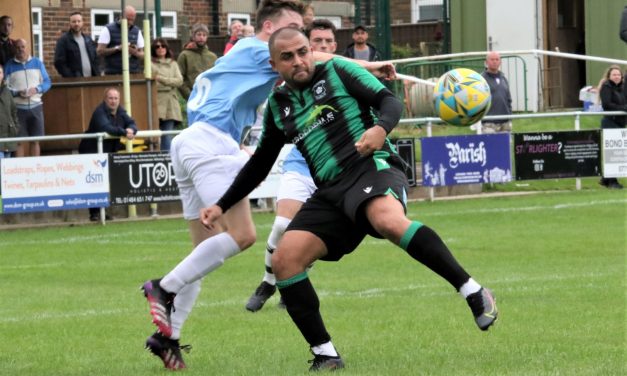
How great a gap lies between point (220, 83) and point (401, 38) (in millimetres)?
27475

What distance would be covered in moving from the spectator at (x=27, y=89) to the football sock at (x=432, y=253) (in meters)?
12.7

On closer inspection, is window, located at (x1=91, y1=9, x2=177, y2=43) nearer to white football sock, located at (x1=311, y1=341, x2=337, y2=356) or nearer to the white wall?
the white wall

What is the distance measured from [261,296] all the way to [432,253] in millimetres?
3843

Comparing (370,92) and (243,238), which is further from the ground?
→ (370,92)

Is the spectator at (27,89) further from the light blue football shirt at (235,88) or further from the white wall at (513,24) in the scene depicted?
the white wall at (513,24)

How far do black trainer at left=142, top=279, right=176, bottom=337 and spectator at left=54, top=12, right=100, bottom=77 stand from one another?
1329cm

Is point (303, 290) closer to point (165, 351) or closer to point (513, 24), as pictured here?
point (165, 351)

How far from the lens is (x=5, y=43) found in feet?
63.3

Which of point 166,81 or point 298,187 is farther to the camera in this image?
point 166,81

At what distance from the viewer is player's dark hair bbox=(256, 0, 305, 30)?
8562mm

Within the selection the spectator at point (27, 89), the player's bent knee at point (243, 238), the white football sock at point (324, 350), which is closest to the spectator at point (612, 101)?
the spectator at point (27, 89)

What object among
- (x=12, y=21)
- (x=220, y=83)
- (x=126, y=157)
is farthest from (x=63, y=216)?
(x=220, y=83)

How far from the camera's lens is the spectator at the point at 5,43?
19219 mm

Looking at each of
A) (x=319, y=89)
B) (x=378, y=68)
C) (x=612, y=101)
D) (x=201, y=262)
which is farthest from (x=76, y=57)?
(x=319, y=89)
